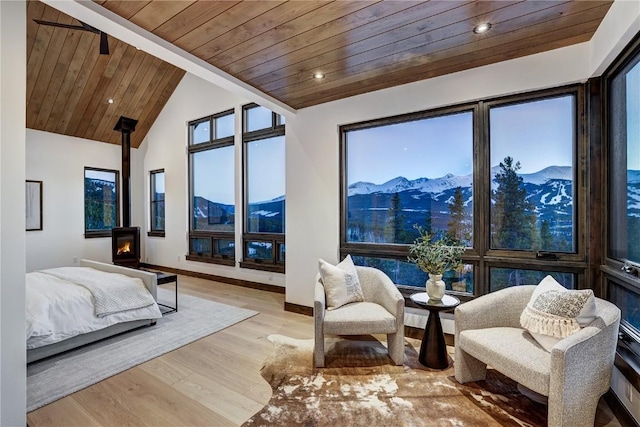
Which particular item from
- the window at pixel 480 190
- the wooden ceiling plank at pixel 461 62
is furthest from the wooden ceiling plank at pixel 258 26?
the window at pixel 480 190

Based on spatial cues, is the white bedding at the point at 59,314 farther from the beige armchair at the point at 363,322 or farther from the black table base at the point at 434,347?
the black table base at the point at 434,347

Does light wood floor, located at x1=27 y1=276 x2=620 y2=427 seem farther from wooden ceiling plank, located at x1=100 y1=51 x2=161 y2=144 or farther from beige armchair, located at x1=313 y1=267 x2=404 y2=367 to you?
wooden ceiling plank, located at x1=100 y1=51 x2=161 y2=144

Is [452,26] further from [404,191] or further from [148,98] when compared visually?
[148,98]

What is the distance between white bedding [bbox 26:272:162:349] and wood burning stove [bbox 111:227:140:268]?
8.72ft

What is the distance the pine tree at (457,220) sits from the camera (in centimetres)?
301

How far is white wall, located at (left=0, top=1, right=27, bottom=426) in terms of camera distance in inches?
63.2

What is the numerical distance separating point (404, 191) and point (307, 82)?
1653 mm

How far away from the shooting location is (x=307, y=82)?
10.4ft

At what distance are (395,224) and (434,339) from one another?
133 centimetres

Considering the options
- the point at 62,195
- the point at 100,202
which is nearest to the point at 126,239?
the point at 100,202

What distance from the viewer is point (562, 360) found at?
1611 mm

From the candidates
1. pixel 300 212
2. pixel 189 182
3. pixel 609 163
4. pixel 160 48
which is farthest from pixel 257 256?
pixel 609 163

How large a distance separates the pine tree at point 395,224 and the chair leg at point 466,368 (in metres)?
1.36

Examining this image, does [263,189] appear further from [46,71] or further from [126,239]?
[46,71]
